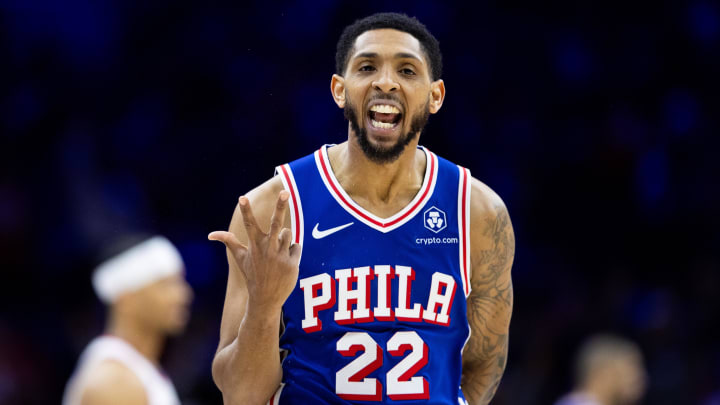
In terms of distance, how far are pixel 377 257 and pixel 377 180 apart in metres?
0.35

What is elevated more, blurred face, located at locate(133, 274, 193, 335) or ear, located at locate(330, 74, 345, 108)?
ear, located at locate(330, 74, 345, 108)

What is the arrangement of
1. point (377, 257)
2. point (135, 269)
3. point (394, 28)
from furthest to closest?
point (135, 269)
point (394, 28)
point (377, 257)

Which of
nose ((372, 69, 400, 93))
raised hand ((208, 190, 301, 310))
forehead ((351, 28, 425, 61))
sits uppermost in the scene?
forehead ((351, 28, 425, 61))

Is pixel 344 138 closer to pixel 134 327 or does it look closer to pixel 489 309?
pixel 134 327

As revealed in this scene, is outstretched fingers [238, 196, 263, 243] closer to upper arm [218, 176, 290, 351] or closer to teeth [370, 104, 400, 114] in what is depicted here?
upper arm [218, 176, 290, 351]

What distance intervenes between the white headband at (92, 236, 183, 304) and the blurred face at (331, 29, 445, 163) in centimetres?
123

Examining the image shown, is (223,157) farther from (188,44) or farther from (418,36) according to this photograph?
(418,36)

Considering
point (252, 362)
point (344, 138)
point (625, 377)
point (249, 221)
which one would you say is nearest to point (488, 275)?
point (252, 362)

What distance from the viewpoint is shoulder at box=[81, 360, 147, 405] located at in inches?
147

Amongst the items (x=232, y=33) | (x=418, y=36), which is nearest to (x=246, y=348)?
(x=418, y=36)

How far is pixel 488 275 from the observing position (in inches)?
148

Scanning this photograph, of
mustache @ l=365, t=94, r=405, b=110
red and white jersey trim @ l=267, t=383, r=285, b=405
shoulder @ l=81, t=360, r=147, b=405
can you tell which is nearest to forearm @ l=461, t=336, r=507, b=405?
A: red and white jersey trim @ l=267, t=383, r=285, b=405

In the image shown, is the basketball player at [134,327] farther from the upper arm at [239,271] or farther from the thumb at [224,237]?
the thumb at [224,237]

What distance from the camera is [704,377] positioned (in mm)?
8609
